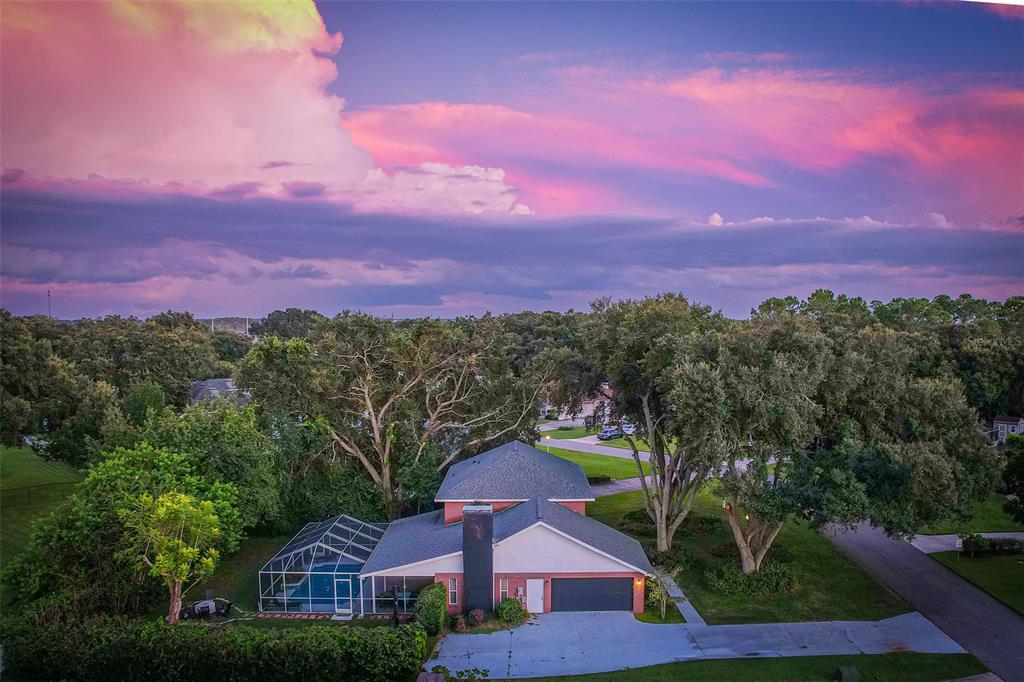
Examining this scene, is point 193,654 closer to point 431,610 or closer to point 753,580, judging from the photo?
point 431,610

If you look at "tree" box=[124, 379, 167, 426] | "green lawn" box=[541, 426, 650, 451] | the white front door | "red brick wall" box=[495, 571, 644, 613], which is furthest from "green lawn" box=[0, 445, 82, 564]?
"green lawn" box=[541, 426, 650, 451]

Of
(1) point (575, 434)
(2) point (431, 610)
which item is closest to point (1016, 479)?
(2) point (431, 610)

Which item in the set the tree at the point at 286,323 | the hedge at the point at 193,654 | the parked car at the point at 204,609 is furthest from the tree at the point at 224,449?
the tree at the point at 286,323

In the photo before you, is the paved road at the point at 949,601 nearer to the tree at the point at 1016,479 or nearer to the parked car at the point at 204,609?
the tree at the point at 1016,479

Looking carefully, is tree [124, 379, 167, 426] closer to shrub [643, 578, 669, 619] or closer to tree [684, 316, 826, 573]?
shrub [643, 578, 669, 619]

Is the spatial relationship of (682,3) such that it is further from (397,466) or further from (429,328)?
(397,466)
